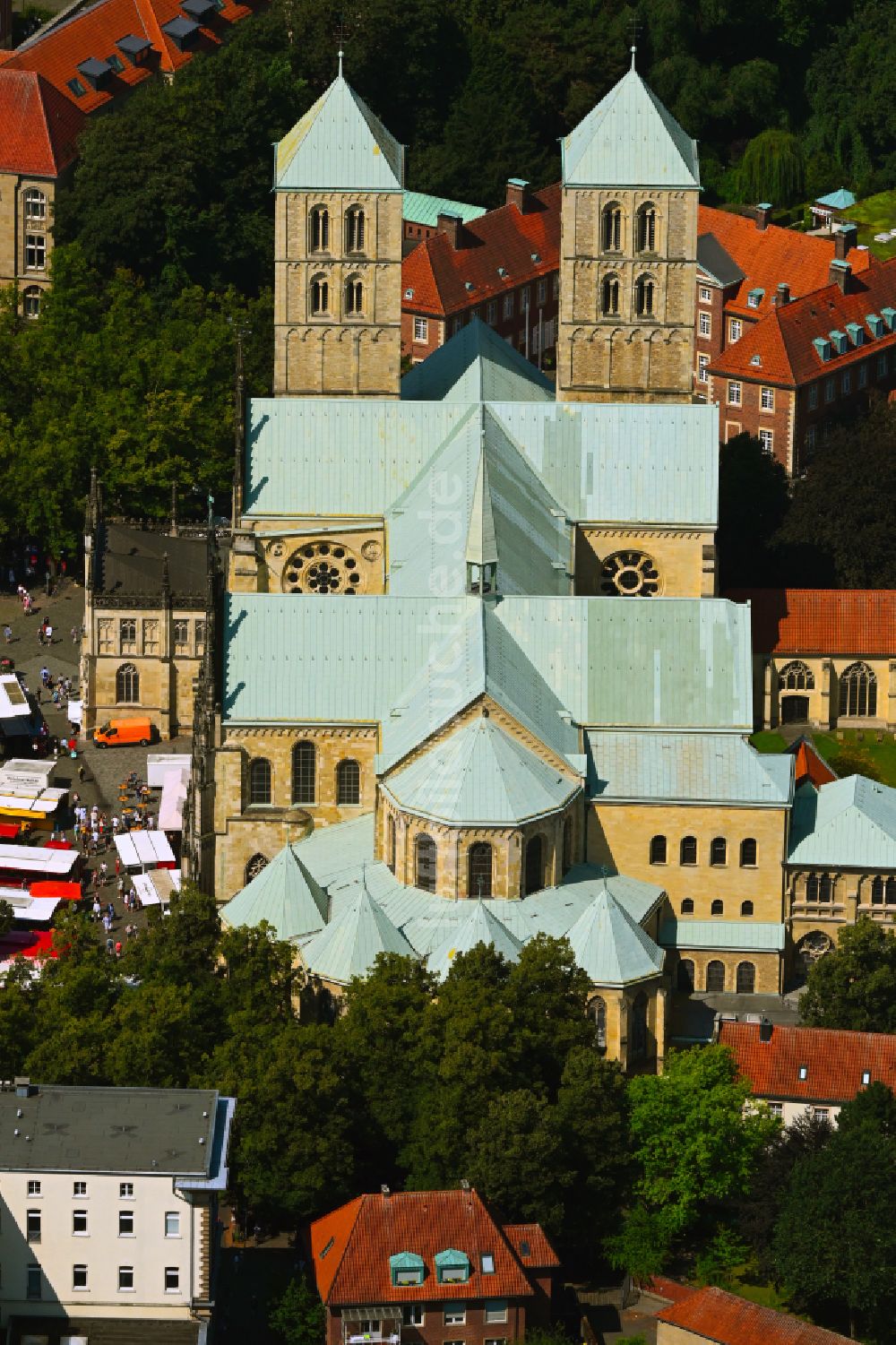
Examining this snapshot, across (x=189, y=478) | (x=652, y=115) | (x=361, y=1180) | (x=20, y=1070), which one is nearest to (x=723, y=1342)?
(x=361, y=1180)

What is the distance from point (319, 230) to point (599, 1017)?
4046 cm

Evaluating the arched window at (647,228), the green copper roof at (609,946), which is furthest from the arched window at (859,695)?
the green copper roof at (609,946)

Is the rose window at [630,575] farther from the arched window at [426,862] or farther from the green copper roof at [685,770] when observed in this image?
the arched window at [426,862]

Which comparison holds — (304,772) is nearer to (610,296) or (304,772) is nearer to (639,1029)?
(639,1029)

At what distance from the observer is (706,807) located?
151 metres

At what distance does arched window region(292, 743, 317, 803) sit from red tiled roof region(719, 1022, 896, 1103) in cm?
1941

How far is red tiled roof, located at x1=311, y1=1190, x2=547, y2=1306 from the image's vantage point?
12938cm

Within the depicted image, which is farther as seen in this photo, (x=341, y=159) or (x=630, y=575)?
Answer: (x=341, y=159)

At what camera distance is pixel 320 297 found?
555 feet

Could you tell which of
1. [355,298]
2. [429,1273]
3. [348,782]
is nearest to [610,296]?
[355,298]

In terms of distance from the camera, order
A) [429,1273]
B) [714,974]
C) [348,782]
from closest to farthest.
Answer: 1. [429,1273]
2. [714,974]
3. [348,782]

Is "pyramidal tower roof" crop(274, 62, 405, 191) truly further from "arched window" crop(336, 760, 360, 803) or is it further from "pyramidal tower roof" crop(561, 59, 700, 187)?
"arched window" crop(336, 760, 360, 803)

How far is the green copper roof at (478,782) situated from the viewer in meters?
145

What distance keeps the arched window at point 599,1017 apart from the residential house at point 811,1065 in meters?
4.30
